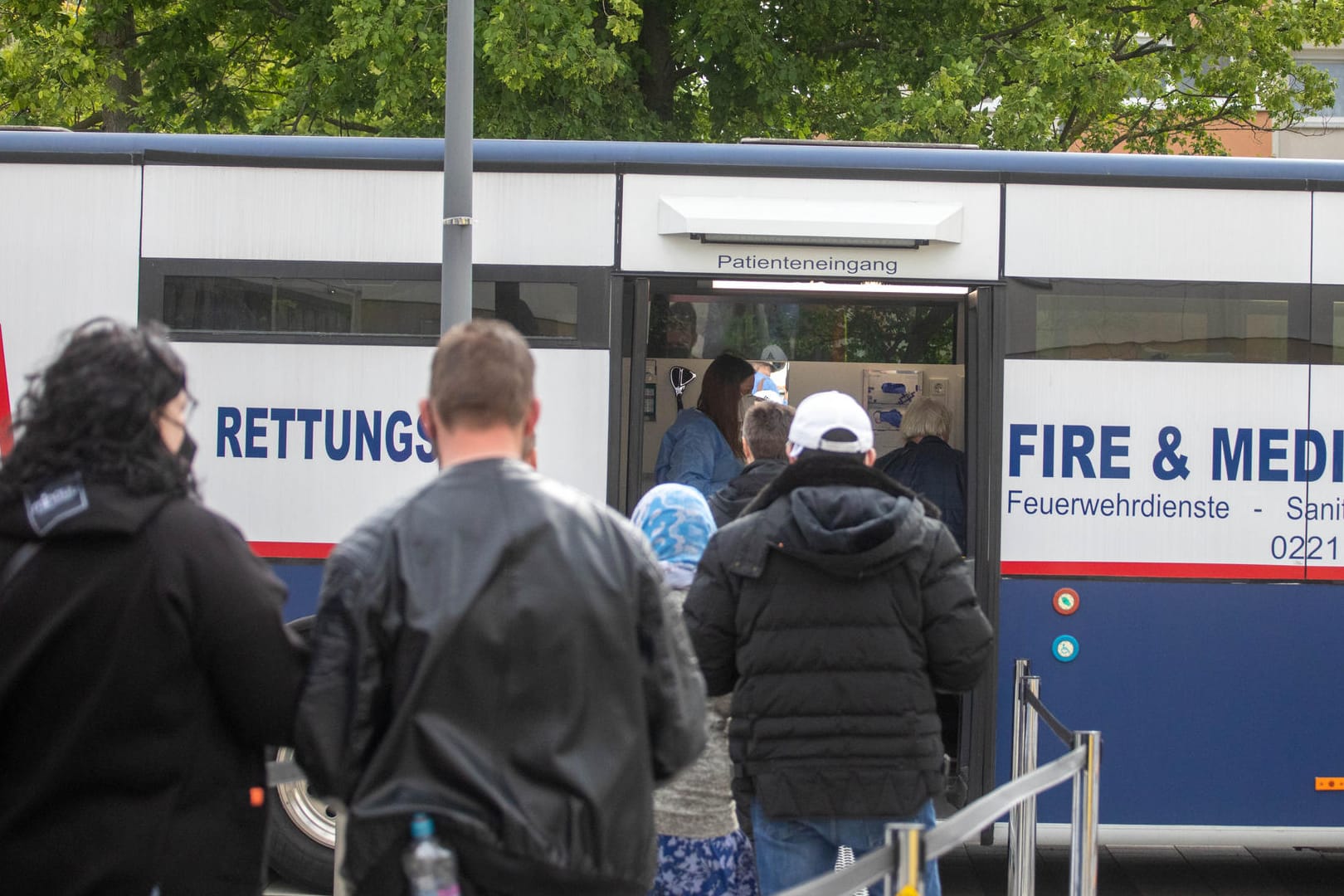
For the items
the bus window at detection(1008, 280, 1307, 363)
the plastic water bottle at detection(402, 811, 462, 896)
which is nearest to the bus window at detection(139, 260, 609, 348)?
the bus window at detection(1008, 280, 1307, 363)

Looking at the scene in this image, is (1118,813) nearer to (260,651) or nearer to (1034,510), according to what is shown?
(1034,510)

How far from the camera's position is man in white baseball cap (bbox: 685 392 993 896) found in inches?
129

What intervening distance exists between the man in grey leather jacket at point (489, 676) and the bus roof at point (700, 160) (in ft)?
11.1

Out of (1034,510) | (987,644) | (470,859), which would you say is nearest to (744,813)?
(987,644)

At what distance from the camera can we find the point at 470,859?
7.14 feet

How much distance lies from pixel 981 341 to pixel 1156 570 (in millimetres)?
1098

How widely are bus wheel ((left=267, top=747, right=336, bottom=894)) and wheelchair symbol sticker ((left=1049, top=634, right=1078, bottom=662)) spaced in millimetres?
2924

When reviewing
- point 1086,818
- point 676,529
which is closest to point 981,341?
point 1086,818

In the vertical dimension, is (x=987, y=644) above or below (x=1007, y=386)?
below

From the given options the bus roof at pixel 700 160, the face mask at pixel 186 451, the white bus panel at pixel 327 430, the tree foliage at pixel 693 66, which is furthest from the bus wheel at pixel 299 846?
the tree foliage at pixel 693 66

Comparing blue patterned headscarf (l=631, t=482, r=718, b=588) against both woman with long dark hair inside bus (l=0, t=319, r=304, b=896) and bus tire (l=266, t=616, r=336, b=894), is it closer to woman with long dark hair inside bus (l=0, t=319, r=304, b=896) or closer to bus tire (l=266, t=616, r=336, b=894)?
woman with long dark hair inside bus (l=0, t=319, r=304, b=896)

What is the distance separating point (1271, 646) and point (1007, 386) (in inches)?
55.8

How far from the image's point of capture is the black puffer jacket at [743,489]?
4.68 m

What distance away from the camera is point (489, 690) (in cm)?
215
